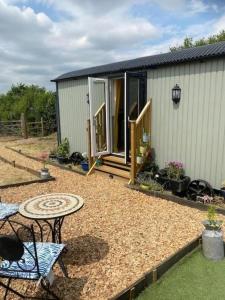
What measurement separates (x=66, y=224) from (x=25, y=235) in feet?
1.99

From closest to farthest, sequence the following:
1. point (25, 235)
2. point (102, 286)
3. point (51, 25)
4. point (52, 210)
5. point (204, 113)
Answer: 1. point (102, 286)
2. point (52, 210)
3. point (25, 235)
4. point (204, 113)
5. point (51, 25)

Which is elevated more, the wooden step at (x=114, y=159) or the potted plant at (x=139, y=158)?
the potted plant at (x=139, y=158)

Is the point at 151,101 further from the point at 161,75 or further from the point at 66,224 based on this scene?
the point at 66,224

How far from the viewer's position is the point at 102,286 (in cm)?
252

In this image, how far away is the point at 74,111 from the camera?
28.2 feet

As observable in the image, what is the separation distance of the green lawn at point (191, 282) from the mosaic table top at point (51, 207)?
3.52 ft

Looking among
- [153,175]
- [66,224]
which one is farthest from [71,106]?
[66,224]

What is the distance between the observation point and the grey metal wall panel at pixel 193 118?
189 inches

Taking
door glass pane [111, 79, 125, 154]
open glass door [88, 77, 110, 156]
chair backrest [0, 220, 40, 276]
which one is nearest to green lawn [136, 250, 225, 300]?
chair backrest [0, 220, 40, 276]

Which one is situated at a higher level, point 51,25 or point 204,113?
point 51,25

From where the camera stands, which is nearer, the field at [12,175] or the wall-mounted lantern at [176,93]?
the wall-mounted lantern at [176,93]

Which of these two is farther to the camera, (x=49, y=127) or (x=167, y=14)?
(x=49, y=127)

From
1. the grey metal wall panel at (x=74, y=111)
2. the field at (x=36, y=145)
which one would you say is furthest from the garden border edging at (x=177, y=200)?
the field at (x=36, y=145)

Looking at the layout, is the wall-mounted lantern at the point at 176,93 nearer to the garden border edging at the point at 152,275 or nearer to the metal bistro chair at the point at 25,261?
the garden border edging at the point at 152,275
